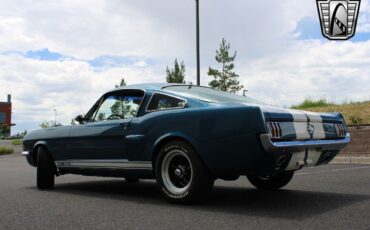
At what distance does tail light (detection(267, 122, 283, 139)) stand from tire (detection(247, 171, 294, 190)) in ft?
5.77

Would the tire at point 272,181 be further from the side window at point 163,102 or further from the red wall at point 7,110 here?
the red wall at point 7,110

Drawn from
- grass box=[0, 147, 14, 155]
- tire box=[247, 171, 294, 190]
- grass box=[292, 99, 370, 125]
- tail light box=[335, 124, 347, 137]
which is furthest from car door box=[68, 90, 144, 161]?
grass box=[0, 147, 14, 155]

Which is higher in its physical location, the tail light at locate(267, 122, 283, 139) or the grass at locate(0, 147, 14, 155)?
the tail light at locate(267, 122, 283, 139)

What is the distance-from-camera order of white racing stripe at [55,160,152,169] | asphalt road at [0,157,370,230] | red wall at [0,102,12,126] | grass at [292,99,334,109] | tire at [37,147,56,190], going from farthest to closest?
red wall at [0,102,12,126]
grass at [292,99,334,109]
tire at [37,147,56,190]
white racing stripe at [55,160,152,169]
asphalt road at [0,157,370,230]

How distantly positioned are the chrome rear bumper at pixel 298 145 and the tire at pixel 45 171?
12.9 feet

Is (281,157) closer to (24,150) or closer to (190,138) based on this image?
(190,138)

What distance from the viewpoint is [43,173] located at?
7.50m

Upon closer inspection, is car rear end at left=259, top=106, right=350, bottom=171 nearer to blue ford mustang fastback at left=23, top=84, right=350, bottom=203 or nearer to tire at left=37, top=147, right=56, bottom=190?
blue ford mustang fastback at left=23, top=84, right=350, bottom=203

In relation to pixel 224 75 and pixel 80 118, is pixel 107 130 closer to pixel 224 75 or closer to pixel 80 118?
pixel 80 118

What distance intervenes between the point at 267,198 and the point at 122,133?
1953 millimetres

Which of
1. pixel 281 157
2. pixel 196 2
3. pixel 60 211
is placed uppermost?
pixel 196 2

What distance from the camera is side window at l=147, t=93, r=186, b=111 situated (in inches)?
229

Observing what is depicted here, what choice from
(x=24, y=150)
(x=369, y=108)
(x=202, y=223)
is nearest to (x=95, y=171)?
(x=24, y=150)

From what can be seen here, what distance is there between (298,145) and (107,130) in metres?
2.55
